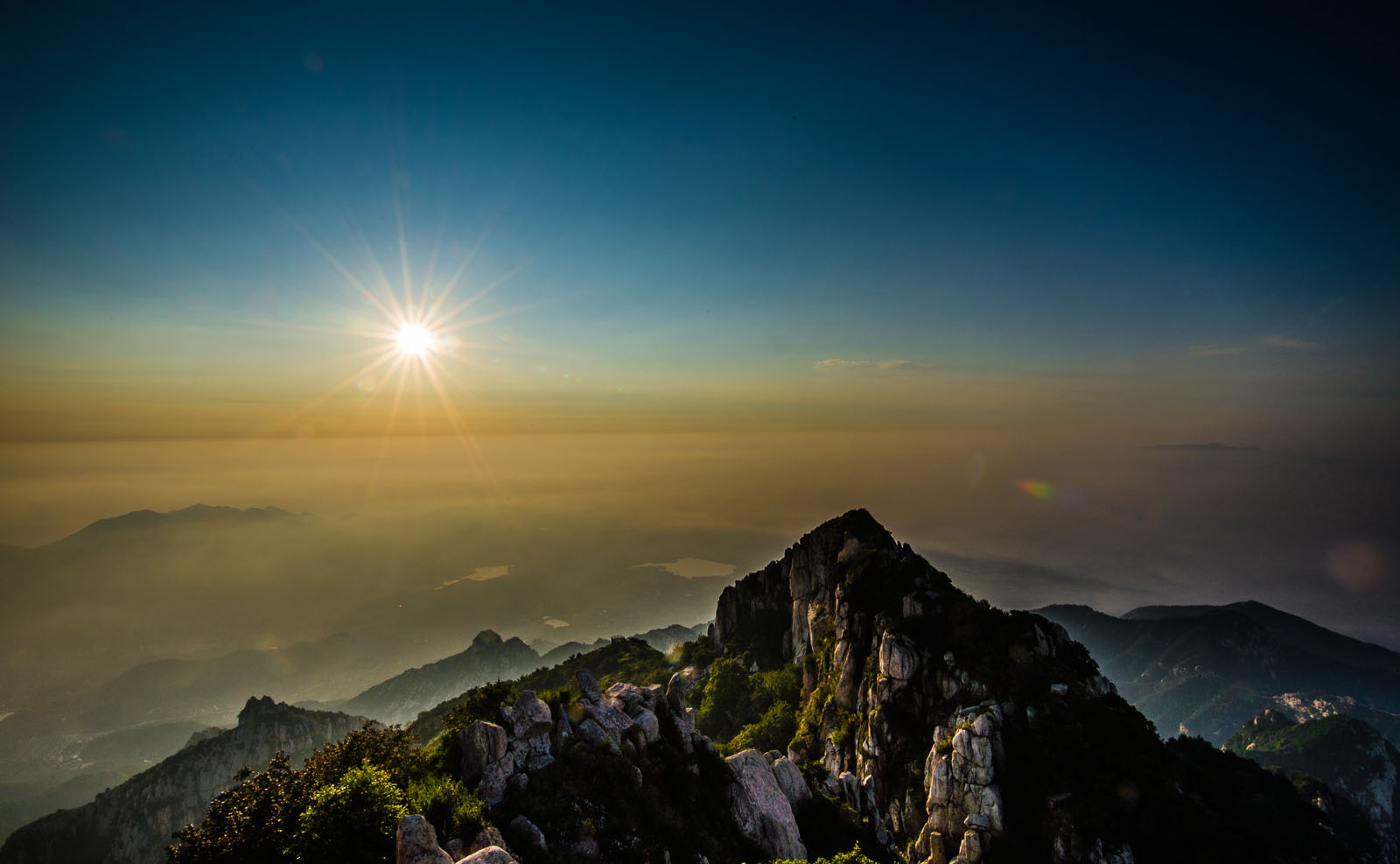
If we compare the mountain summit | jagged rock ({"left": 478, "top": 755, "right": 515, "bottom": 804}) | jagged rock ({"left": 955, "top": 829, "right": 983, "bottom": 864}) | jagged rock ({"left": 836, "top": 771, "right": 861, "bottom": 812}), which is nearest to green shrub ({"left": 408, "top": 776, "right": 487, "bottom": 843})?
the mountain summit

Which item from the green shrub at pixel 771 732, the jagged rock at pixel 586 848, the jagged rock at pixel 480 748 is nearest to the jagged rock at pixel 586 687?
the jagged rock at pixel 480 748

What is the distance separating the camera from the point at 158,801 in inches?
4053

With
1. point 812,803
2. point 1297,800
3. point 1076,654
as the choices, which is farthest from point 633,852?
point 1297,800

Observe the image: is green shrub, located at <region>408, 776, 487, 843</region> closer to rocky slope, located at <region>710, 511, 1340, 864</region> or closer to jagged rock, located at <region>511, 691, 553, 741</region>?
jagged rock, located at <region>511, 691, 553, 741</region>

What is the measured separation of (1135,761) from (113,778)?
274m

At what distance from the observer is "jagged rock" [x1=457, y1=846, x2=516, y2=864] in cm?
1574

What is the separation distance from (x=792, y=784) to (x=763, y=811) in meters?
5.51

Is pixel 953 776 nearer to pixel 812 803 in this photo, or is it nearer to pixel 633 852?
pixel 812 803

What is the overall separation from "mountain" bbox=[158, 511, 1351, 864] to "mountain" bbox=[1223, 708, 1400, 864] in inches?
4309

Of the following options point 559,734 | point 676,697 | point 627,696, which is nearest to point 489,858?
point 559,734

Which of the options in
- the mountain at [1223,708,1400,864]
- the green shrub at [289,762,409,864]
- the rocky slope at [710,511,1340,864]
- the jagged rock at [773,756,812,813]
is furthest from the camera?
the mountain at [1223,708,1400,864]

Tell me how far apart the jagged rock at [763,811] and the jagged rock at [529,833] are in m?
14.0

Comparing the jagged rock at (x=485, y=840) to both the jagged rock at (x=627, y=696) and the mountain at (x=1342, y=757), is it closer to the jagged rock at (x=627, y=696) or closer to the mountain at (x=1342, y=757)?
the jagged rock at (x=627, y=696)

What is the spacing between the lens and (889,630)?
4916cm
